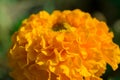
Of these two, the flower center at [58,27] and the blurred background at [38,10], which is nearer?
the flower center at [58,27]

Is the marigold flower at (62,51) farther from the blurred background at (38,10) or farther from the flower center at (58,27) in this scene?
the blurred background at (38,10)

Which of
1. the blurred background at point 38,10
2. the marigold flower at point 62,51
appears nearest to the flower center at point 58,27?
the marigold flower at point 62,51

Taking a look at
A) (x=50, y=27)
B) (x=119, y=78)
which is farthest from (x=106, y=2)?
(x=50, y=27)

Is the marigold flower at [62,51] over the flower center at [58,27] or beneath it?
beneath

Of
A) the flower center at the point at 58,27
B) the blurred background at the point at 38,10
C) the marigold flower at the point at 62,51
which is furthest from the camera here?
the blurred background at the point at 38,10

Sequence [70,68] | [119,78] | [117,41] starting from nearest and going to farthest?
[70,68] → [119,78] → [117,41]

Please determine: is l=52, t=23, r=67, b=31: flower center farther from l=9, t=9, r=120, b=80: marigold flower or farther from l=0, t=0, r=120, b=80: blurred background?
l=0, t=0, r=120, b=80: blurred background

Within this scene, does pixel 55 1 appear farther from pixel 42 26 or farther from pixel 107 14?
pixel 42 26
